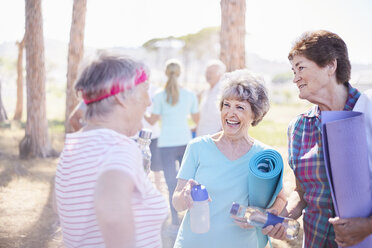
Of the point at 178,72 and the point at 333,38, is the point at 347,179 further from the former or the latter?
the point at 178,72

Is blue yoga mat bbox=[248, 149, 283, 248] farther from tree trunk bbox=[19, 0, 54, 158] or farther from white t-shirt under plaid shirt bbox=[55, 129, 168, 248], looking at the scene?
tree trunk bbox=[19, 0, 54, 158]

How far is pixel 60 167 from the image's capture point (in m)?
1.25

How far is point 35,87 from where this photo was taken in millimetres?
7238

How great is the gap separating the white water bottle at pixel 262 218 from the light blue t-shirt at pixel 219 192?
5.8 inches

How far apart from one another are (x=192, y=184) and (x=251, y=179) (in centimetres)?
30

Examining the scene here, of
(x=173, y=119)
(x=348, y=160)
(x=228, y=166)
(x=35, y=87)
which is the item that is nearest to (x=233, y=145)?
(x=228, y=166)

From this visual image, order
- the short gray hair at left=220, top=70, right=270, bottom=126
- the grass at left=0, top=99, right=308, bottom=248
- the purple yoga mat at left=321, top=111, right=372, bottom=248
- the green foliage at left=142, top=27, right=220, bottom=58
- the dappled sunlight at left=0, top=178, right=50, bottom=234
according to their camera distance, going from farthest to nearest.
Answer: the green foliage at left=142, top=27, right=220, bottom=58 → the dappled sunlight at left=0, top=178, right=50, bottom=234 → the grass at left=0, top=99, right=308, bottom=248 → the short gray hair at left=220, top=70, right=270, bottom=126 → the purple yoga mat at left=321, top=111, right=372, bottom=248

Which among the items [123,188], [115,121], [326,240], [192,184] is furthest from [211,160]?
[123,188]

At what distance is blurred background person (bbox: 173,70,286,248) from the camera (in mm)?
1888

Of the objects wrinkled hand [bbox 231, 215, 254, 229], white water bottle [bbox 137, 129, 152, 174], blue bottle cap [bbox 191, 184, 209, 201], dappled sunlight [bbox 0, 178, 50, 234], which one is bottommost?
dappled sunlight [bbox 0, 178, 50, 234]

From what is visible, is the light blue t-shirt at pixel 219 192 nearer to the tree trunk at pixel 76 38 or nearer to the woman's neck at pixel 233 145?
the woman's neck at pixel 233 145

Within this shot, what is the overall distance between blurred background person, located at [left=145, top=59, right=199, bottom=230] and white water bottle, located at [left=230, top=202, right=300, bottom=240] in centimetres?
242

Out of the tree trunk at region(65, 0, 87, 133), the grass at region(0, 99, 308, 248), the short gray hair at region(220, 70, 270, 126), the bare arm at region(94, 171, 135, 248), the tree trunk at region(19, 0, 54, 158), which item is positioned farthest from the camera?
the tree trunk at region(19, 0, 54, 158)

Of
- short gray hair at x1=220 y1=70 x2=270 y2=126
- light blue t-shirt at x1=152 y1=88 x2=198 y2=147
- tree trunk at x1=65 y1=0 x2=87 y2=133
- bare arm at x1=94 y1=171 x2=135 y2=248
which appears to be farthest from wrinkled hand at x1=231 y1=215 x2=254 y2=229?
tree trunk at x1=65 y1=0 x2=87 y2=133
